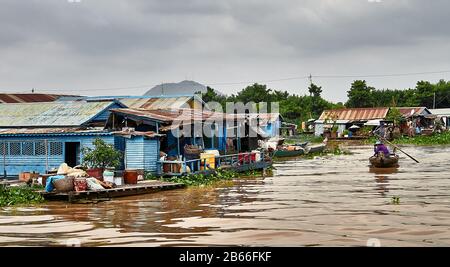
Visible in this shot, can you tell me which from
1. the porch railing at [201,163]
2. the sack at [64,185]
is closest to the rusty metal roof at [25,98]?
the porch railing at [201,163]

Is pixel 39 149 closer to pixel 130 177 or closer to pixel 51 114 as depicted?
pixel 51 114

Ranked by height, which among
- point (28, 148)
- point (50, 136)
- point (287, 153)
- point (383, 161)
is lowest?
point (383, 161)

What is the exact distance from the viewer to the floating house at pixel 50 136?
17625 millimetres

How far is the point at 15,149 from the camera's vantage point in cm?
1847

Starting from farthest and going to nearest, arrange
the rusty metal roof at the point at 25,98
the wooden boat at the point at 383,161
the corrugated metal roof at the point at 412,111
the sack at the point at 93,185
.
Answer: the corrugated metal roof at the point at 412,111, the rusty metal roof at the point at 25,98, the wooden boat at the point at 383,161, the sack at the point at 93,185

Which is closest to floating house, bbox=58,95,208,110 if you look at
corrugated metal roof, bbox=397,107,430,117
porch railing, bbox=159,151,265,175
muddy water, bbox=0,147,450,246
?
Result: porch railing, bbox=159,151,265,175

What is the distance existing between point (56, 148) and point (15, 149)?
67.0 inches

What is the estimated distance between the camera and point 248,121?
83.9ft

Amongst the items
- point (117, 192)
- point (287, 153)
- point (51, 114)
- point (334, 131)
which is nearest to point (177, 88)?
point (287, 153)

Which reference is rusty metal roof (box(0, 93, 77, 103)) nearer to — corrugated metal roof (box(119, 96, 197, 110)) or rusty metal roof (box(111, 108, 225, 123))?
corrugated metal roof (box(119, 96, 197, 110))

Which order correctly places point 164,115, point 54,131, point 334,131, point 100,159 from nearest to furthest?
point 100,159, point 54,131, point 164,115, point 334,131

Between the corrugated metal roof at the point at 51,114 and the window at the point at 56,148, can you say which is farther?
the corrugated metal roof at the point at 51,114

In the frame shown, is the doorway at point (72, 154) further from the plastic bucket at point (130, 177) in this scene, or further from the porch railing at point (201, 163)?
the plastic bucket at point (130, 177)

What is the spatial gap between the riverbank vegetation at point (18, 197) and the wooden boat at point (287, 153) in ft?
66.1
